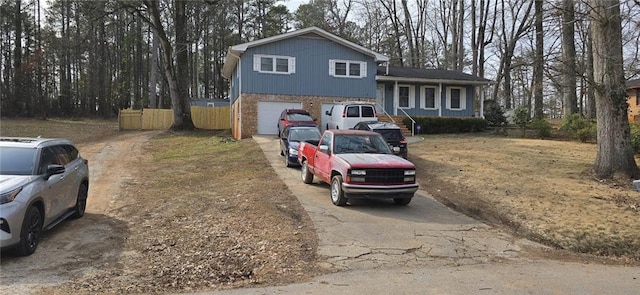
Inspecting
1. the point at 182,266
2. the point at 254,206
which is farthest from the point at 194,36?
the point at 182,266

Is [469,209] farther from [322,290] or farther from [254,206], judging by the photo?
[322,290]

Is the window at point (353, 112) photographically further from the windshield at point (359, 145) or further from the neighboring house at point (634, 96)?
the neighboring house at point (634, 96)

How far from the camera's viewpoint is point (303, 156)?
45.5 feet

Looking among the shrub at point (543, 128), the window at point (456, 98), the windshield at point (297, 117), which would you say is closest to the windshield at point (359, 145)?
the windshield at point (297, 117)

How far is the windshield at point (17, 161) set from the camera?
7.37 metres

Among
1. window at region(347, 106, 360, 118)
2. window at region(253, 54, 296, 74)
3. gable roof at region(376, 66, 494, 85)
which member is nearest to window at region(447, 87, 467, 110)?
gable roof at region(376, 66, 494, 85)

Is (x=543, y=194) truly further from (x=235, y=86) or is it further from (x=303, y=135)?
(x=235, y=86)

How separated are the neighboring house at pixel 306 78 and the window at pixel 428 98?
0.80 m

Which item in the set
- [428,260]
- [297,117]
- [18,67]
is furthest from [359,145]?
[18,67]

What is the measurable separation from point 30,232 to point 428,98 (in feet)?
86.4

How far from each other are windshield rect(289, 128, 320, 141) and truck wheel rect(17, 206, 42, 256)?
990cm

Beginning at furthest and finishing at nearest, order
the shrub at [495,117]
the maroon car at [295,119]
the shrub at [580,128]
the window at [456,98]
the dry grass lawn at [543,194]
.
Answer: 1. the window at [456,98]
2. the shrub at [495,117]
3. the shrub at [580,128]
4. the maroon car at [295,119]
5. the dry grass lawn at [543,194]

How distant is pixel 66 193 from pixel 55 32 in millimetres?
54584

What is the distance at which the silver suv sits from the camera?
257 inches
